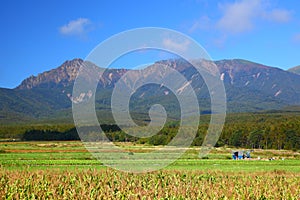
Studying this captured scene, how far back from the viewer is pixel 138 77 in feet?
85.1

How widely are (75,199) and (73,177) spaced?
6.47 m

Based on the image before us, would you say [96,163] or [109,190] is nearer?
[109,190]

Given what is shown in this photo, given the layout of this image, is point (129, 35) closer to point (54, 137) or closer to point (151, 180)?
point (151, 180)

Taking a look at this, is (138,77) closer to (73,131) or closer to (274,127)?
(274,127)

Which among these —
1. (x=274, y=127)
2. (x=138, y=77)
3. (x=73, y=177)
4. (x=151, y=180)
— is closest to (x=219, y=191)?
(x=151, y=180)

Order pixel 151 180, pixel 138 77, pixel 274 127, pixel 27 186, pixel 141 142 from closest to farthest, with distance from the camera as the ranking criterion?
pixel 27 186, pixel 151 180, pixel 138 77, pixel 274 127, pixel 141 142

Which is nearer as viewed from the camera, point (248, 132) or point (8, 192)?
point (8, 192)

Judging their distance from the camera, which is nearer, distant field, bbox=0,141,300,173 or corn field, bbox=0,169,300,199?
corn field, bbox=0,169,300,199

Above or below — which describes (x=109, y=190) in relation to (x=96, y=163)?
below

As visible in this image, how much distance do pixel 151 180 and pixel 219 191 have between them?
5544 mm

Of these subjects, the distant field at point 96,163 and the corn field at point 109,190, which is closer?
the corn field at point 109,190

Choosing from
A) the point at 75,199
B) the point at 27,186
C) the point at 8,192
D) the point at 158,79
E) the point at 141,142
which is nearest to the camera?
the point at 75,199

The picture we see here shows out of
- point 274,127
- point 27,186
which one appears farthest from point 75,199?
point 274,127

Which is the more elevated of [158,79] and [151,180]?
[158,79]
